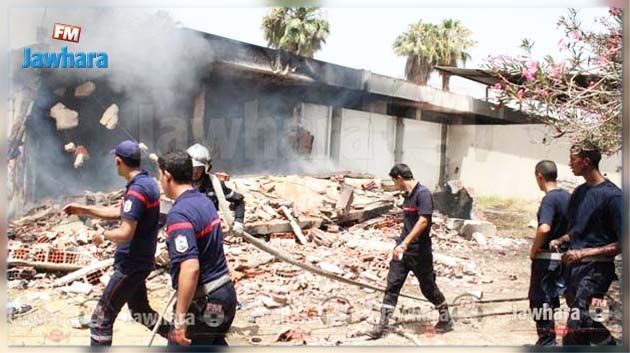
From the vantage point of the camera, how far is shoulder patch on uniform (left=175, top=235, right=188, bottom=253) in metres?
3.80

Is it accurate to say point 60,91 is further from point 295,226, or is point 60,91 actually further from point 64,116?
point 295,226

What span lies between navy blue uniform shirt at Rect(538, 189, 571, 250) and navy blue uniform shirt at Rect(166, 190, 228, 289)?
2745 mm

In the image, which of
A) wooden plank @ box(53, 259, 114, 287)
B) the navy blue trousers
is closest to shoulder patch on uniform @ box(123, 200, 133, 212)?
the navy blue trousers

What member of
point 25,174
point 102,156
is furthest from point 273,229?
point 25,174

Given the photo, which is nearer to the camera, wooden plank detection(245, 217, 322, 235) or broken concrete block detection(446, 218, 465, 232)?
broken concrete block detection(446, 218, 465, 232)

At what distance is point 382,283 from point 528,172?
5.60ft

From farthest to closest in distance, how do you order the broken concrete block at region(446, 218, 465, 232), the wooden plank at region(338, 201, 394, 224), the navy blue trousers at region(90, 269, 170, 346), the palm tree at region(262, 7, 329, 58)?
the wooden plank at region(338, 201, 394, 224) < the broken concrete block at region(446, 218, 465, 232) < the palm tree at region(262, 7, 329, 58) < the navy blue trousers at region(90, 269, 170, 346)

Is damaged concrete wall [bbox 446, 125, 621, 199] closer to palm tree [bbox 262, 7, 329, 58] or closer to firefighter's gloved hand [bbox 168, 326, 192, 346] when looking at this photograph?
palm tree [bbox 262, 7, 329, 58]

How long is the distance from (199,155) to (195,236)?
168 cm

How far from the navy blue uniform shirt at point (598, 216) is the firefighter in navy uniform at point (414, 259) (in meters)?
1.21

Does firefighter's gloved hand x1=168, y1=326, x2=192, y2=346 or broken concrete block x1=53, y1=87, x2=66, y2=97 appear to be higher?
broken concrete block x1=53, y1=87, x2=66, y2=97

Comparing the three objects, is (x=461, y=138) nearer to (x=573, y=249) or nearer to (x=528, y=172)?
(x=528, y=172)

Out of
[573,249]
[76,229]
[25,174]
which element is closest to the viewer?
[573,249]

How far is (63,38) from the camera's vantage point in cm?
532
